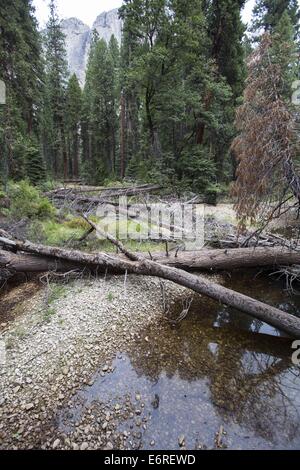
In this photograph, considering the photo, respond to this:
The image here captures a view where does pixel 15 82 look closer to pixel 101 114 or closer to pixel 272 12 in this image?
pixel 101 114

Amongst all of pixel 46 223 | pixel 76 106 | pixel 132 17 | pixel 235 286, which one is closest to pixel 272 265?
pixel 235 286

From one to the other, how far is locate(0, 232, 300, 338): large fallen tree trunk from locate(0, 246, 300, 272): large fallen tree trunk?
0.16 meters

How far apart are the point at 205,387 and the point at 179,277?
6.63ft

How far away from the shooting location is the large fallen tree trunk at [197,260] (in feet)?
19.1

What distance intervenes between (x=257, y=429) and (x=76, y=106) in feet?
99.3

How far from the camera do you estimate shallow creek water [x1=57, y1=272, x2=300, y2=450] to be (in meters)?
2.90

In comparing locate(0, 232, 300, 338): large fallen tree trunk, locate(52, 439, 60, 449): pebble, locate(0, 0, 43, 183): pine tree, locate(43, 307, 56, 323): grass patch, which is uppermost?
locate(0, 0, 43, 183): pine tree

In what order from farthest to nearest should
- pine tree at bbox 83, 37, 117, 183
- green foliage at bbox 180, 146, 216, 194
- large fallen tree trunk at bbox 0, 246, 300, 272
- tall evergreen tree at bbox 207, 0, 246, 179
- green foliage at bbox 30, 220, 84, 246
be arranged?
pine tree at bbox 83, 37, 117, 183 < tall evergreen tree at bbox 207, 0, 246, 179 < green foliage at bbox 180, 146, 216, 194 < green foliage at bbox 30, 220, 84, 246 < large fallen tree trunk at bbox 0, 246, 300, 272

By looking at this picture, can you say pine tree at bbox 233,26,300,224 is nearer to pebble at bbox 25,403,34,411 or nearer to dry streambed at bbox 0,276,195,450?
dry streambed at bbox 0,276,195,450

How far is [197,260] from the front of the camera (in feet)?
20.0

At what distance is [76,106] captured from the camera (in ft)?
88.6

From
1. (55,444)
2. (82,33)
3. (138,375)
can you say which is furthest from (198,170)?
(82,33)

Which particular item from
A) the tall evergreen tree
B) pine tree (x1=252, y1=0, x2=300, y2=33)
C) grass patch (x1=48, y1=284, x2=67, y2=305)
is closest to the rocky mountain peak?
pine tree (x1=252, y1=0, x2=300, y2=33)

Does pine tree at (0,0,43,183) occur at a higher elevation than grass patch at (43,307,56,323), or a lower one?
higher
